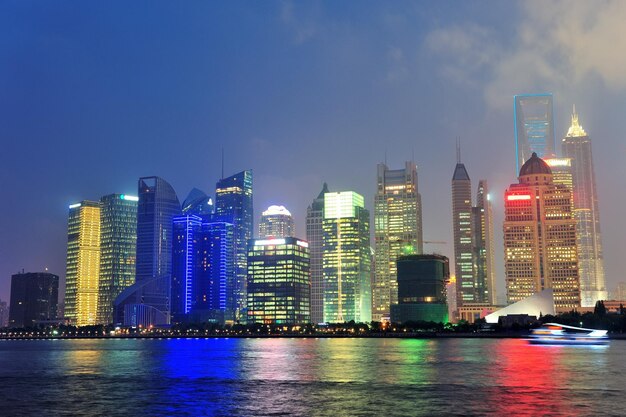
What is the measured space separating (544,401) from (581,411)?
6.68m

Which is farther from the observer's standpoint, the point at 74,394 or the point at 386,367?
the point at 386,367

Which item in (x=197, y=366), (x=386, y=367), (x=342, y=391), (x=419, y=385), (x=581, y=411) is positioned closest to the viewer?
(x=581, y=411)

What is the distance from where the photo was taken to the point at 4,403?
76.9 metres

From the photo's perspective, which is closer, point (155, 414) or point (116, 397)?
point (155, 414)

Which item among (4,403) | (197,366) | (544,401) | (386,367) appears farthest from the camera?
(197,366)

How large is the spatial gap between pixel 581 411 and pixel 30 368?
104 m

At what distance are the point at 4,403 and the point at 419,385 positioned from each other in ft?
158

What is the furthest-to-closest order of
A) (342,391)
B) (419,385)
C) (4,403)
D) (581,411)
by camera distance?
(419,385) < (342,391) < (4,403) < (581,411)

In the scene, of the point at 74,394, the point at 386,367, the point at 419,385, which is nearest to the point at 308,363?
the point at 386,367

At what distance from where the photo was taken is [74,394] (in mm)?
84562

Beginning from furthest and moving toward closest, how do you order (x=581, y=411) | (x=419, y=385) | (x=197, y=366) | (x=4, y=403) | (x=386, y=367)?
(x=197, y=366), (x=386, y=367), (x=419, y=385), (x=4, y=403), (x=581, y=411)

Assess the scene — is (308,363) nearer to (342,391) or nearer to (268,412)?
(342,391)

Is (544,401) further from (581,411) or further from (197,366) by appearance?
(197,366)

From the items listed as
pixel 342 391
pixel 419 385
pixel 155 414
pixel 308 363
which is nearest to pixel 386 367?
A: pixel 308 363
